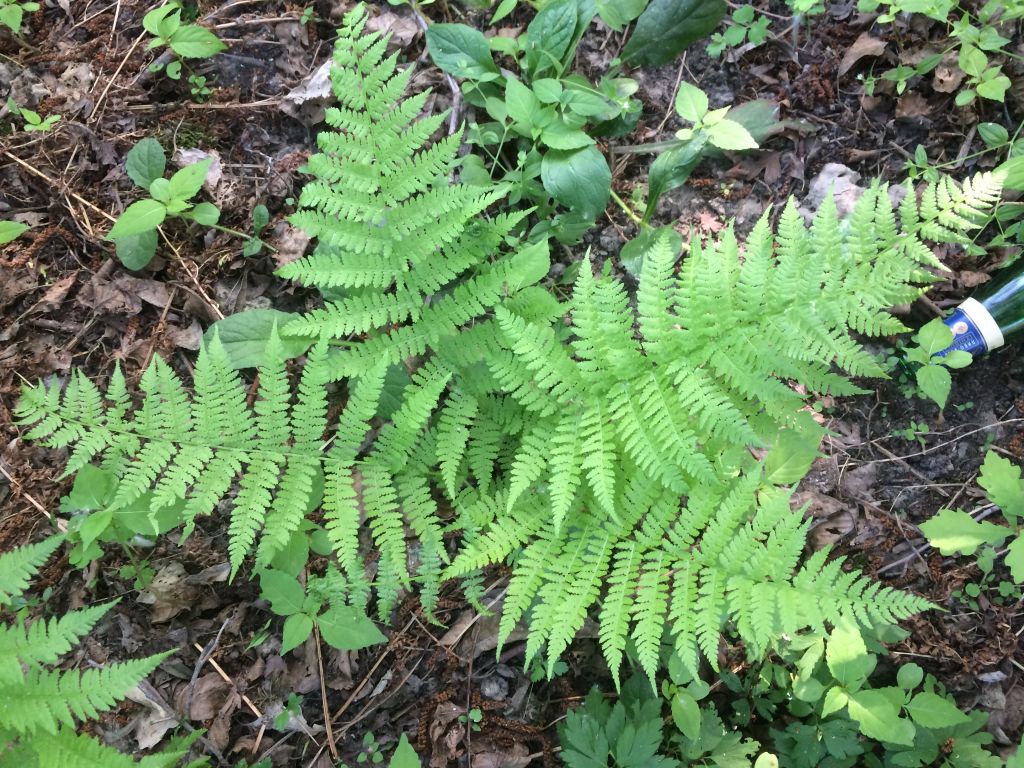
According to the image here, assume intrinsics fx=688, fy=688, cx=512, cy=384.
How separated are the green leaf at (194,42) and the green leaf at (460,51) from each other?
3.71 feet

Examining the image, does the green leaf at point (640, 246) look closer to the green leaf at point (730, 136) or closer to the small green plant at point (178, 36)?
the green leaf at point (730, 136)

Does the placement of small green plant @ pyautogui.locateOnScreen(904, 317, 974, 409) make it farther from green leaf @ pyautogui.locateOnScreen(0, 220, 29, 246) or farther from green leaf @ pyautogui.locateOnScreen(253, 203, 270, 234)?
green leaf @ pyautogui.locateOnScreen(0, 220, 29, 246)

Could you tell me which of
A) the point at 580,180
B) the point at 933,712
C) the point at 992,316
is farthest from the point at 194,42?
the point at 933,712

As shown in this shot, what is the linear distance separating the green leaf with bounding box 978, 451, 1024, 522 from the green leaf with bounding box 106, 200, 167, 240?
13.1 ft

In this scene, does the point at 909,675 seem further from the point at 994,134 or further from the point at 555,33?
the point at 555,33

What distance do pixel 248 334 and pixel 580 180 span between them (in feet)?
5.86

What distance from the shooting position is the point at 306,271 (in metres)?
2.90

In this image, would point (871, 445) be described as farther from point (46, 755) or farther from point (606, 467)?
point (46, 755)

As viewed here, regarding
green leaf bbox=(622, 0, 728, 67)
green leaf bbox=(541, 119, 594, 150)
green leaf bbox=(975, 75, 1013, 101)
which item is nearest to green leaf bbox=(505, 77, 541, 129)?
green leaf bbox=(541, 119, 594, 150)

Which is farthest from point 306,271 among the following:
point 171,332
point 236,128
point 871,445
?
point 871,445

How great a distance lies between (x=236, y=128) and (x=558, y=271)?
1.91 metres

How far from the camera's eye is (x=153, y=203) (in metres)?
3.31

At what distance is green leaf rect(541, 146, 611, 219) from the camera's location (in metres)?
3.42

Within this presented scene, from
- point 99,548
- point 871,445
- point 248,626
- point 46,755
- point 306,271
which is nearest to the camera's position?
point 46,755
